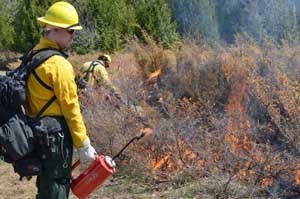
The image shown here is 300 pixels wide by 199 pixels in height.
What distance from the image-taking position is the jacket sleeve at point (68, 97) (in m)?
4.33

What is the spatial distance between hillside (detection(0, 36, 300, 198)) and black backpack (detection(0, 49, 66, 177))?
210cm

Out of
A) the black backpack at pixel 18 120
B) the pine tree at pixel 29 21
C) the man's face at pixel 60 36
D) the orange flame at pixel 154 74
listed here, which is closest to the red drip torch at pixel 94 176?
the black backpack at pixel 18 120

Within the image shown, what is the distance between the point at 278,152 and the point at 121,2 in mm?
21244

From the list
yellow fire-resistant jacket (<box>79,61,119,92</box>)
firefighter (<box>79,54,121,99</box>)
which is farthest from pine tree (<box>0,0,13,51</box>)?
yellow fire-resistant jacket (<box>79,61,119,92</box>)

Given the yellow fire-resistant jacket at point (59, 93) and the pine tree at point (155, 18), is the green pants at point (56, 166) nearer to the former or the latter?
the yellow fire-resistant jacket at point (59, 93)

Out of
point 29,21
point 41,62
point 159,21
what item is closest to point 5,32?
point 29,21

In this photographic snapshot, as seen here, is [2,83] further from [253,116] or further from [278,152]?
[253,116]

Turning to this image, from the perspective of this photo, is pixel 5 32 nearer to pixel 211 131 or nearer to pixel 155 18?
pixel 155 18

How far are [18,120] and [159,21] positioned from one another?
65.9ft

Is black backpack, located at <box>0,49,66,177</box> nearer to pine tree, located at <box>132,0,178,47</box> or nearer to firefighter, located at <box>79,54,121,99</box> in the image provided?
firefighter, located at <box>79,54,121,99</box>

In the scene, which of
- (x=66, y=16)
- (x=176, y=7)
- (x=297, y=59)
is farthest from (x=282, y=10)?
(x=176, y=7)

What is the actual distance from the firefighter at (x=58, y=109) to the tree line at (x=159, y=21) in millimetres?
7582

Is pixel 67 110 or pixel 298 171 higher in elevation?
pixel 67 110

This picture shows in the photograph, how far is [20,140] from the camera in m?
4.29
